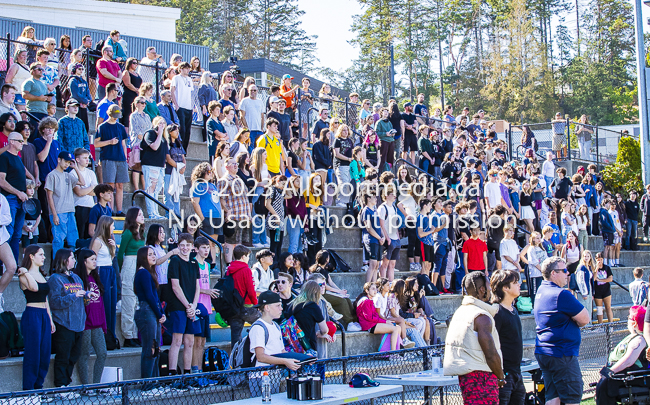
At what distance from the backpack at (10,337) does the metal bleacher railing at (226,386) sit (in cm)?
103

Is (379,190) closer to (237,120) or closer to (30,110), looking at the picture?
(237,120)

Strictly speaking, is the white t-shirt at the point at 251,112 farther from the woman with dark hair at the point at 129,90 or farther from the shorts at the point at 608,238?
the shorts at the point at 608,238

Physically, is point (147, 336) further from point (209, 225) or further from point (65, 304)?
point (209, 225)

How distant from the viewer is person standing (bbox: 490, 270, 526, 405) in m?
5.85

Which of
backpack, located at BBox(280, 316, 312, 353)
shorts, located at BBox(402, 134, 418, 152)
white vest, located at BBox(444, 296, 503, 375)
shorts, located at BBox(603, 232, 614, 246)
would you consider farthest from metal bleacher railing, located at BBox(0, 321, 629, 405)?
shorts, located at BBox(603, 232, 614, 246)

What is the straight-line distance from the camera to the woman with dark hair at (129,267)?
26.1ft

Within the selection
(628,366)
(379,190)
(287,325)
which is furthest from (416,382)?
(379,190)

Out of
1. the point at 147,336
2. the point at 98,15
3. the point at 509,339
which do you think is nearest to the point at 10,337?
the point at 147,336

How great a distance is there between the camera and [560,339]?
611cm

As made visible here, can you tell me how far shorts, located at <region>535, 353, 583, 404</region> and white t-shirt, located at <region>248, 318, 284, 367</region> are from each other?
2.39 metres

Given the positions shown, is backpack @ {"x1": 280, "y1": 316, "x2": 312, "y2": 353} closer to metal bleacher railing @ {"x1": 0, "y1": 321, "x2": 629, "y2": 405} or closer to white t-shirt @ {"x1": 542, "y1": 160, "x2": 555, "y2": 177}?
metal bleacher railing @ {"x1": 0, "y1": 321, "x2": 629, "y2": 405}

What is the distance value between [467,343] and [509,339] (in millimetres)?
559

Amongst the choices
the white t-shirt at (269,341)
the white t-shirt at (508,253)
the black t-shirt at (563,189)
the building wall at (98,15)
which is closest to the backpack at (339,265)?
the white t-shirt at (508,253)

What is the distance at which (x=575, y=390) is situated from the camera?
20.1 ft
